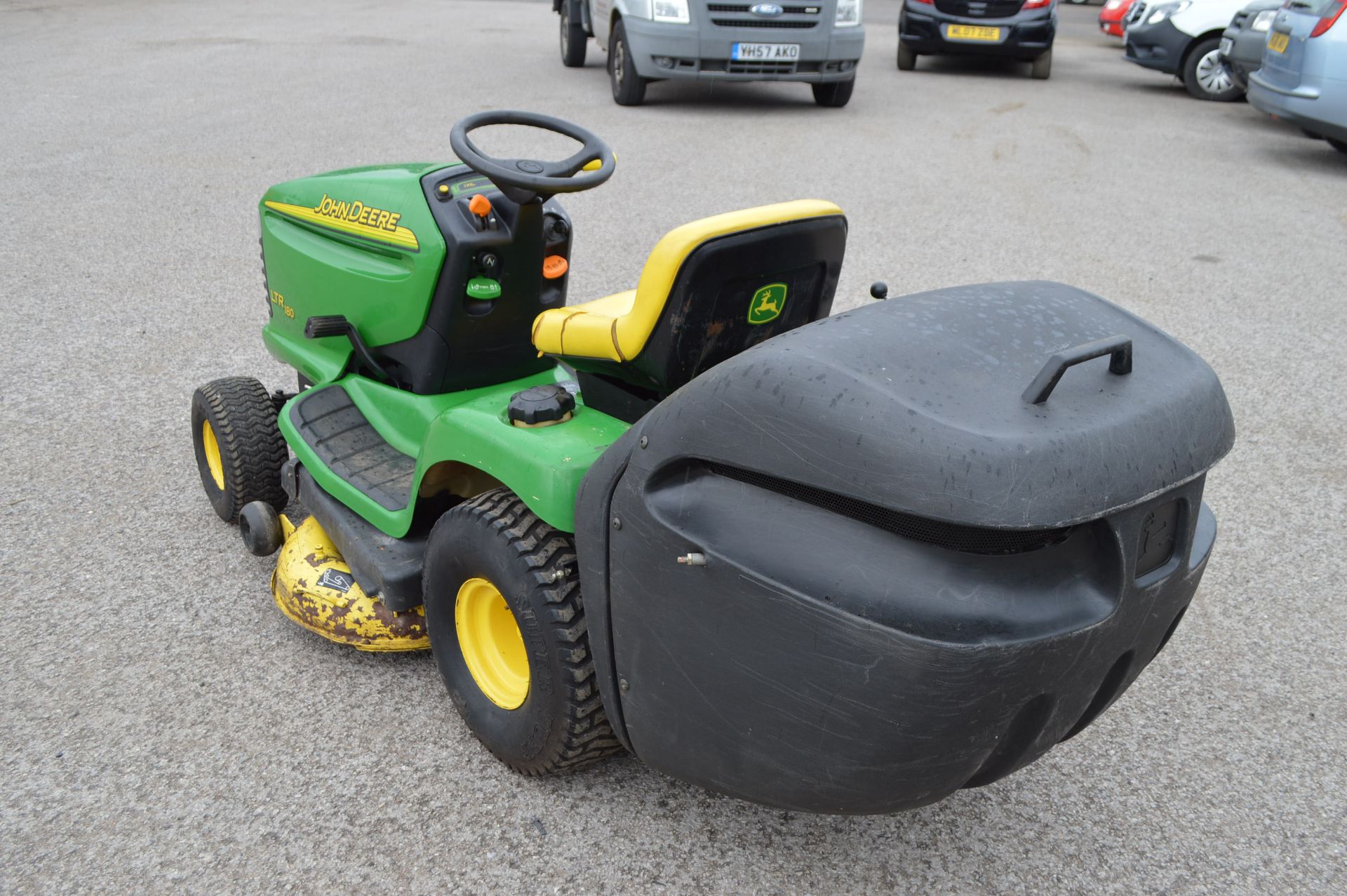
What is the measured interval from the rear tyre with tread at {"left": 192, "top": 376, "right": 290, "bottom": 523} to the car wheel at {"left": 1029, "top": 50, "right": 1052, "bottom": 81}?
394 inches

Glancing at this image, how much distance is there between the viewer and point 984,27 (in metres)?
10.7

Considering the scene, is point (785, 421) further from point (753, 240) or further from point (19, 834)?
point (19, 834)

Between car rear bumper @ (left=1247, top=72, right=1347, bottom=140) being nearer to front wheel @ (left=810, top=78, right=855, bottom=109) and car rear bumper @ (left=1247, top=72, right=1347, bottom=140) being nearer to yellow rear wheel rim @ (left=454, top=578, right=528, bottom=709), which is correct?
front wheel @ (left=810, top=78, right=855, bottom=109)

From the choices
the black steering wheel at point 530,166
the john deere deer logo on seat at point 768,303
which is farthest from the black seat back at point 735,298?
the black steering wheel at point 530,166

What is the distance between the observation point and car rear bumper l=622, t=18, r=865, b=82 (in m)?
8.40

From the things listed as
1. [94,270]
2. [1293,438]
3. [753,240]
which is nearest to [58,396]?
[94,270]

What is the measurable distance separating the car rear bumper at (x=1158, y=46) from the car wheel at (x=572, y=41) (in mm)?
5275

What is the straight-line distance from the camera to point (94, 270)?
17.6 ft

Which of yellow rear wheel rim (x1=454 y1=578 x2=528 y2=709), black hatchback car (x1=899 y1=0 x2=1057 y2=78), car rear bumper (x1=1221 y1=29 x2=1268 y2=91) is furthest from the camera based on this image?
black hatchback car (x1=899 y1=0 x2=1057 y2=78)

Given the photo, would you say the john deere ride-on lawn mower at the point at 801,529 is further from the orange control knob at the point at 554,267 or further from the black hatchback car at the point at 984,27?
the black hatchback car at the point at 984,27

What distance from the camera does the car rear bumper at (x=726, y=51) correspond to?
840 centimetres

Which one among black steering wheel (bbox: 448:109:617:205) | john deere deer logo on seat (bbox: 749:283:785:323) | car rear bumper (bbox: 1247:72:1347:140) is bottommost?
car rear bumper (bbox: 1247:72:1347:140)

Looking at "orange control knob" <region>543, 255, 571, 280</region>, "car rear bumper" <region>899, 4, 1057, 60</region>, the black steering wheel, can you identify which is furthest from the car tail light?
"orange control knob" <region>543, 255, 571, 280</region>

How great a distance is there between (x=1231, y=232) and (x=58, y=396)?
6230 millimetres
